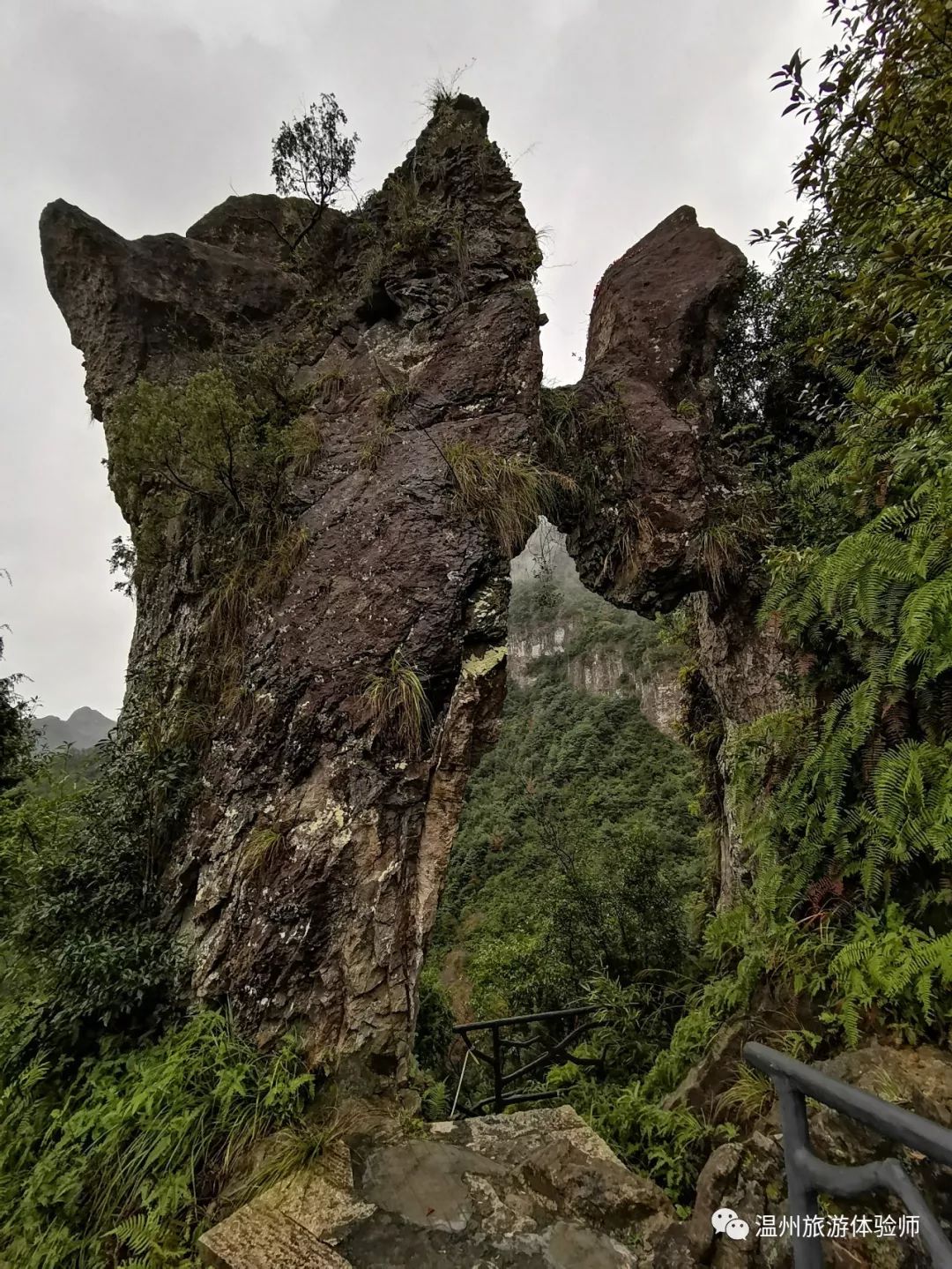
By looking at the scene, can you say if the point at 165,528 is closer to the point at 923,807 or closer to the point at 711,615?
the point at 711,615

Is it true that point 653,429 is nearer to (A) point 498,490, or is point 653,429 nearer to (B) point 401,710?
(A) point 498,490

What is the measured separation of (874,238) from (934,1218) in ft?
11.7

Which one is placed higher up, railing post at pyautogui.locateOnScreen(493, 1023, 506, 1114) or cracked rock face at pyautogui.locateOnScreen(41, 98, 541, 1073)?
cracked rock face at pyautogui.locateOnScreen(41, 98, 541, 1073)

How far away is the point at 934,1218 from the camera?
31.6 inches

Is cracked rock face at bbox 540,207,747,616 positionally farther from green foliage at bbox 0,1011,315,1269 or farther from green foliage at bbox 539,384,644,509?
green foliage at bbox 0,1011,315,1269

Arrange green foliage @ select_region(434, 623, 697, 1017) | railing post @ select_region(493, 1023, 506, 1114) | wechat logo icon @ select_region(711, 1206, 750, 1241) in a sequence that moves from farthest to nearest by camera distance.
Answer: green foliage @ select_region(434, 623, 697, 1017) < railing post @ select_region(493, 1023, 506, 1114) < wechat logo icon @ select_region(711, 1206, 750, 1241)

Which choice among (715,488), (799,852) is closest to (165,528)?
(715,488)

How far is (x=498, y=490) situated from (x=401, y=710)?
7.12 feet

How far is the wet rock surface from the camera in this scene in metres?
2.41

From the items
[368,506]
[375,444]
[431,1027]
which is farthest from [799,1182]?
[431,1027]

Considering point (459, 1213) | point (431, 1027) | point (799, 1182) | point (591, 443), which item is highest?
point (591, 443)

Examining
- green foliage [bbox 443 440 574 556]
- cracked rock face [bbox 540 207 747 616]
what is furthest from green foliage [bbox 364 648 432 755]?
cracked rock face [bbox 540 207 747 616]

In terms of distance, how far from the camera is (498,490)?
5.05m

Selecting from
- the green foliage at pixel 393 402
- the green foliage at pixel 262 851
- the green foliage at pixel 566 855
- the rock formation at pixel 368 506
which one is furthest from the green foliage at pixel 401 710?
the green foliage at pixel 566 855
